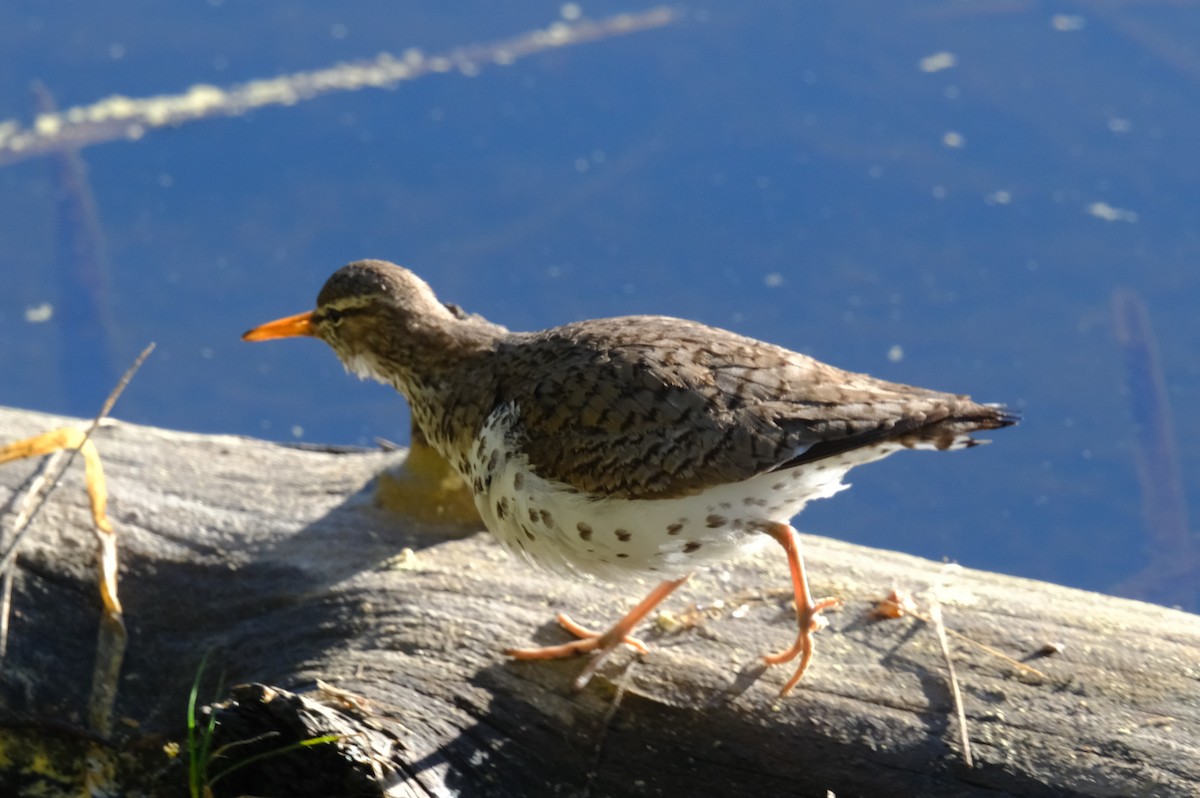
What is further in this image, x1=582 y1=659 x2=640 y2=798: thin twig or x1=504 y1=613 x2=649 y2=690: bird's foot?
x1=504 y1=613 x2=649 y2=690: bird's foot

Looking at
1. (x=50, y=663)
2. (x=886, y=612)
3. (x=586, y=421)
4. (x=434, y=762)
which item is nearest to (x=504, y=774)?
(x=434, y=762)

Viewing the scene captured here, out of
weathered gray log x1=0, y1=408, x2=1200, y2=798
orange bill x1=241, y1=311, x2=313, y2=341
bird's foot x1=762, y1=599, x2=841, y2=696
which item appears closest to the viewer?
weathered gray log x1=0, y1=408, x2=1200, y2=798

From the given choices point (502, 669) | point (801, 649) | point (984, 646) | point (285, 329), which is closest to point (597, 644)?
point (502, 669)

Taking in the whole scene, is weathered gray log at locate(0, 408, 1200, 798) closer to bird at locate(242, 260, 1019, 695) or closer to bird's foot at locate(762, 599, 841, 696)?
bird's foot at locate(762, 599, 841, 696)

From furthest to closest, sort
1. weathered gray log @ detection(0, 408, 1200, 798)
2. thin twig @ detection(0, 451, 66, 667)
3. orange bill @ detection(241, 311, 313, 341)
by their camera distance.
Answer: orange bill @ detection(241, 311, 313, 341) < thin twig @ detection(0, 451, 66, 667) < weathered gray log @ detection(0, 408, 1200, 798)

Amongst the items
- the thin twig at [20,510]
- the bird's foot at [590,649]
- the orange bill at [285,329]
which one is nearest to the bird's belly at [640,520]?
the bird's foot at [590,649]

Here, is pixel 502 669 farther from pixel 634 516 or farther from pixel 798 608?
pixel 798 608

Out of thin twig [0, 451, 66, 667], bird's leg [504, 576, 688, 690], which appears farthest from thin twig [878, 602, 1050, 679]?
thin twig [0, 451, 66, 667]

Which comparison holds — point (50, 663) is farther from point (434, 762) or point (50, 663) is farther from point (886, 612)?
point (886, 612)
